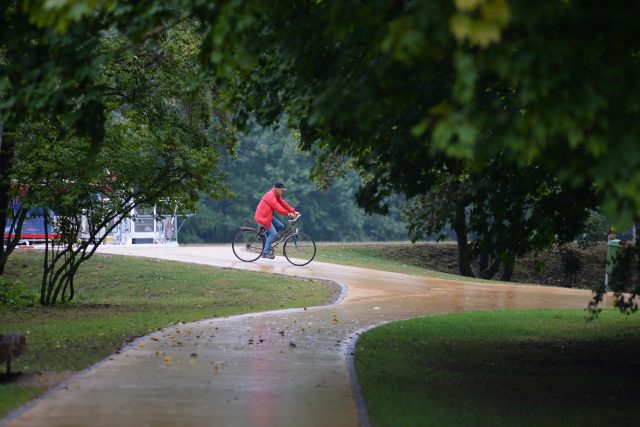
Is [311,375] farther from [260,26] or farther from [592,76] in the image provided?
[592,76]

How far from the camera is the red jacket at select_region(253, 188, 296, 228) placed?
2508 cm

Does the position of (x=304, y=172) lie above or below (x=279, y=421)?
above

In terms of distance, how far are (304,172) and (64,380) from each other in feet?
171

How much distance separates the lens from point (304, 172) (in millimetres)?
61531

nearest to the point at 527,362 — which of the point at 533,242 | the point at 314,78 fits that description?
the point at 533,242

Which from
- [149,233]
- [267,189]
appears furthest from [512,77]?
[267,189]

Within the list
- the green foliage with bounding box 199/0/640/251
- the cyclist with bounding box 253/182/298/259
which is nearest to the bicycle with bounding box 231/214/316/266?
the cyclist with bounding box 253/182/298/259

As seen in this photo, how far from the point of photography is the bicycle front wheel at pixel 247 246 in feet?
87.2

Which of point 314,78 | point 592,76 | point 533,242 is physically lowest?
point 533,242

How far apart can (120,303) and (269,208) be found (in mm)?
6101

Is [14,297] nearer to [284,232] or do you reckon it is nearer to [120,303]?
[120,303]

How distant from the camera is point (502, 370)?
1203cm

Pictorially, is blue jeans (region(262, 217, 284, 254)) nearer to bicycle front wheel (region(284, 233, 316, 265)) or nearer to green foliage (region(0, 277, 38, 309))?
bicycle front wheel (region(284, 233, 316, 265))

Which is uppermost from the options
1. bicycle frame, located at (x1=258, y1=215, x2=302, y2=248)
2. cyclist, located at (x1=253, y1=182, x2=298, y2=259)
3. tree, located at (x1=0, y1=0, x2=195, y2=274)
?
tree, located at (x1=0, y1=0, x2=195, y2=274)
